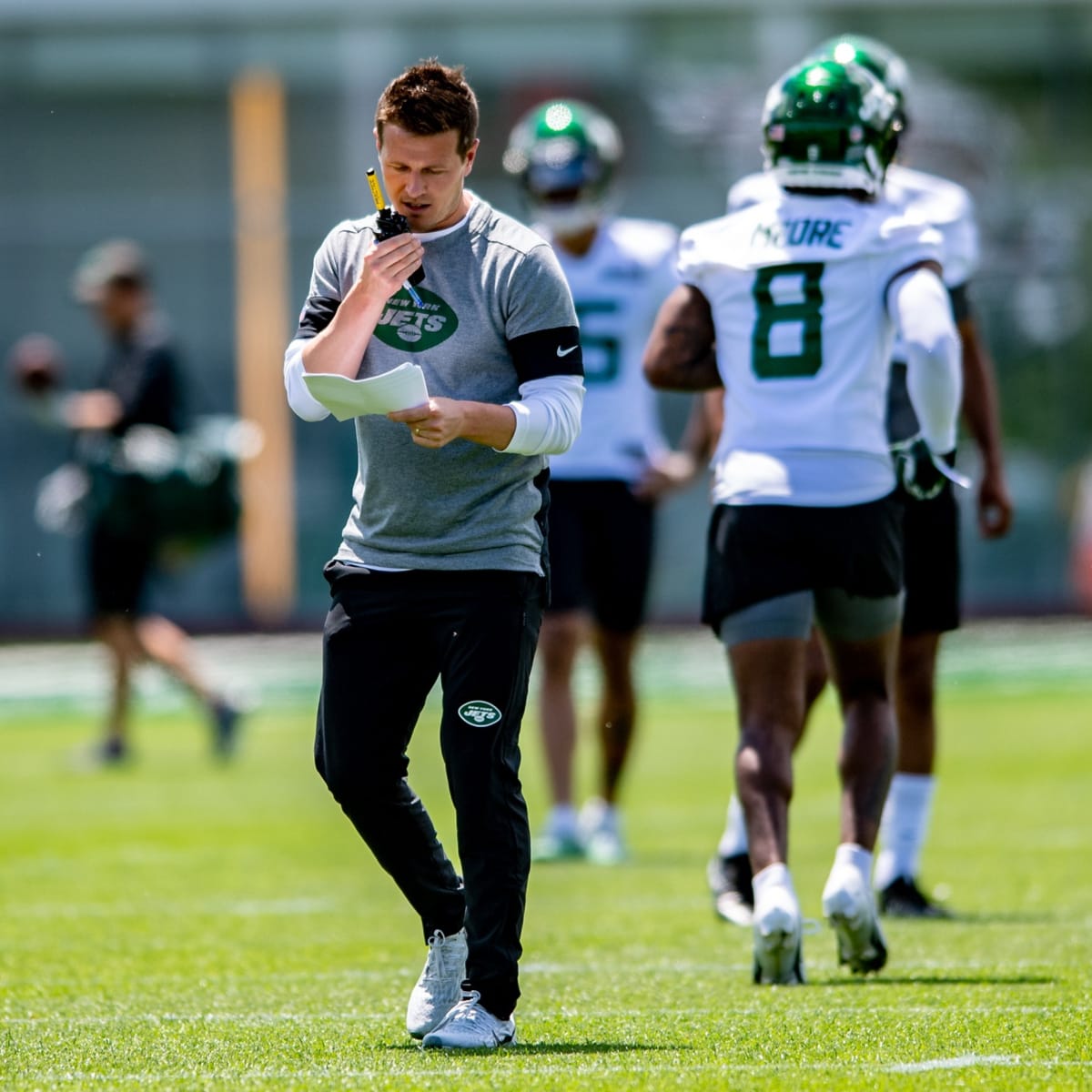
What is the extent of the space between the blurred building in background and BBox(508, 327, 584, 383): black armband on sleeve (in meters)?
21.4

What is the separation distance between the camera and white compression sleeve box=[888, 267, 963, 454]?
567 centimetres

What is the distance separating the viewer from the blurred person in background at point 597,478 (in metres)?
8.70

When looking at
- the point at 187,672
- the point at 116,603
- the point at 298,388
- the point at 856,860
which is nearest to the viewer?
the point at 298,388

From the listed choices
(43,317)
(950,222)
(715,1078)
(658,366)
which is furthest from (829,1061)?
(43,317)

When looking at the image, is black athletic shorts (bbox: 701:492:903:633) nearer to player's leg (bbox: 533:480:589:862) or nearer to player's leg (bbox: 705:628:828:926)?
player's leg (bbox: 705:628:828:926)

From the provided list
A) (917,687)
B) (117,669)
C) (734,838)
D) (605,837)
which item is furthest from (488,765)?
(117,669)

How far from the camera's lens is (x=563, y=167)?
29.0 feet

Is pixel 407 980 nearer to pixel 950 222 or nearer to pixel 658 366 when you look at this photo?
pixel 658 366

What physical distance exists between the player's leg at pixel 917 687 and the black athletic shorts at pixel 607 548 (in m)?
1.79

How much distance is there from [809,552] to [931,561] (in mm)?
1300

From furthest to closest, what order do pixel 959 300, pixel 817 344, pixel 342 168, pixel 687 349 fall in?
pixel 342 168 → pixel 959 300 → pixel 687 349 → pixel 817 344

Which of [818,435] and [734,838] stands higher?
[818,435]

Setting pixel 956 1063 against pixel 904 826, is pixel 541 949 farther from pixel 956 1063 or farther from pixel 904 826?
pixel 956 1063

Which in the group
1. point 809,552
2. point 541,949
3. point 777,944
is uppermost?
point 809,552
